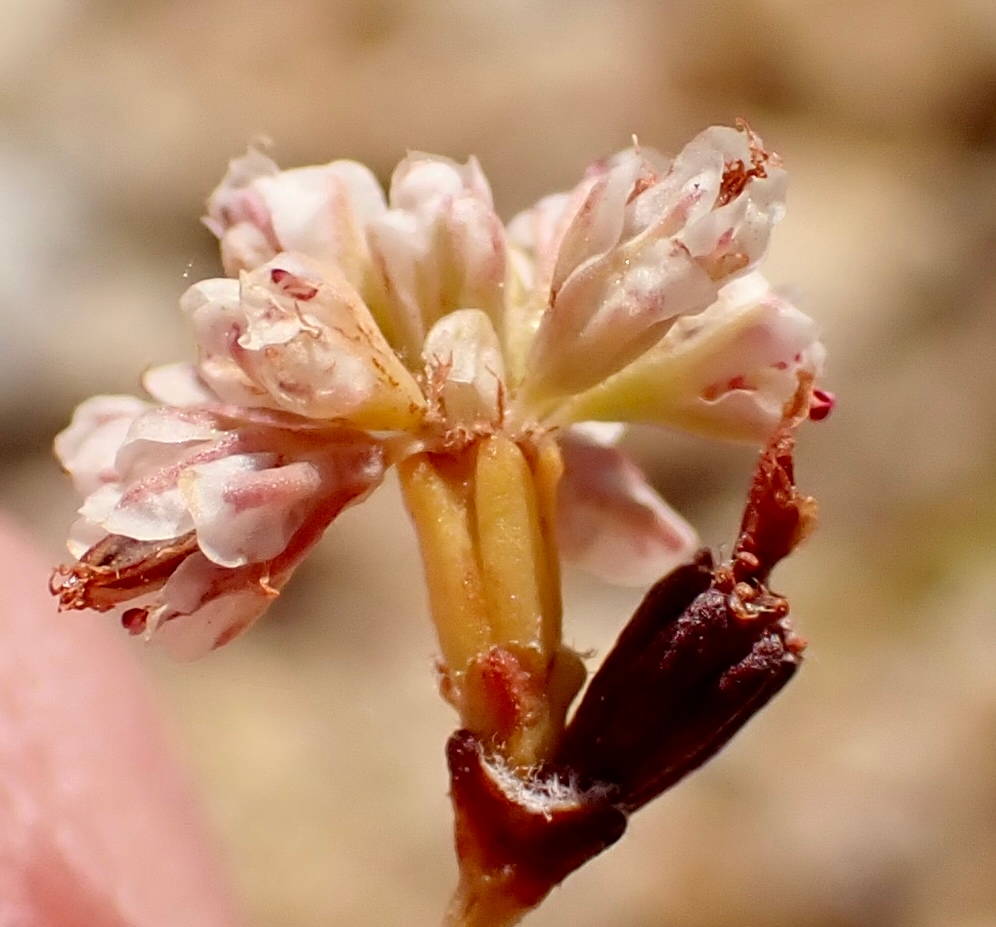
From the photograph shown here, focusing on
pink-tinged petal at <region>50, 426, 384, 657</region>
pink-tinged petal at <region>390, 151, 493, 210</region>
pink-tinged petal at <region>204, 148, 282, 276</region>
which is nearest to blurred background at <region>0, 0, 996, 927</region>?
pink-tinged petal at <region>204, 148, 282, 276</region>

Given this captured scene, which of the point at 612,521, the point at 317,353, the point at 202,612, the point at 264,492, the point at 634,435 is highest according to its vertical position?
the point at 317,353

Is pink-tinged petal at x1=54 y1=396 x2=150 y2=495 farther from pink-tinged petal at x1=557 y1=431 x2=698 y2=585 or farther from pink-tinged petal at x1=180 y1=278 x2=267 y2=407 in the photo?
pink-tinged petal at x1=557 y1=431 x2=698 y2=585

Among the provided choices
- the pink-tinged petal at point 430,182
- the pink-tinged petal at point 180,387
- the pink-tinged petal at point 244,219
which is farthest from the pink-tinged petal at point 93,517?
the pink-tinged petal at point 430,182

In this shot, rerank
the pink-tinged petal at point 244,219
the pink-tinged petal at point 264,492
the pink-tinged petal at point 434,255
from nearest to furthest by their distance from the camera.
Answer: the pink-tinged petal at point 264,492
the pink-tinged petal at point 434,255
the pink-tinged petal at point 244,219

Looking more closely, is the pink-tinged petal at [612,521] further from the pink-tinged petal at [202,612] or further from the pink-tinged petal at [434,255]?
the pink-tinged petal at [202,612]

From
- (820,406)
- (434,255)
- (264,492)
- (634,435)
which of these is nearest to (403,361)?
(434,255)

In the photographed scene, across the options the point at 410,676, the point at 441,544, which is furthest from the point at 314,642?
the point at 441,544

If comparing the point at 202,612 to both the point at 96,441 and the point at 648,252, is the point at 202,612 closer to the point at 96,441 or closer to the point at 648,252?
the point at 96,441
